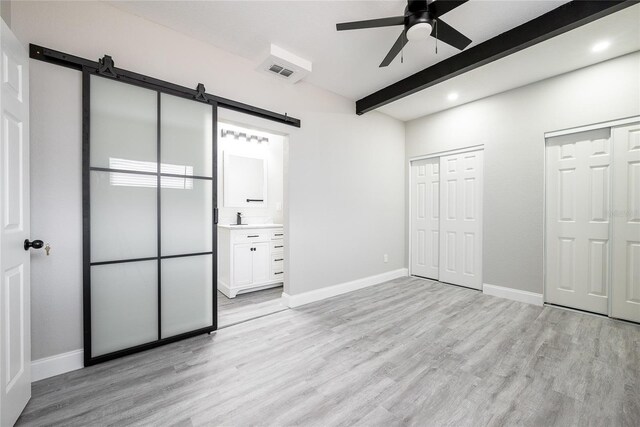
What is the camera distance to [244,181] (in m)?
4.37

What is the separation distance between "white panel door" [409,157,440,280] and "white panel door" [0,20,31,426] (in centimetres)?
471

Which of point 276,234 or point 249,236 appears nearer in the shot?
point 249,236

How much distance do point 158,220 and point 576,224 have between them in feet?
15.2

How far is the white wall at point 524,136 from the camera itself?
9.09ft

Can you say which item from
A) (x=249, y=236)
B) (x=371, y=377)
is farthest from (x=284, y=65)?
(x=371, y=377)

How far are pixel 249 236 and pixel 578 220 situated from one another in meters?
4.23

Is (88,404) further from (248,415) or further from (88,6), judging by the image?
(88,6)

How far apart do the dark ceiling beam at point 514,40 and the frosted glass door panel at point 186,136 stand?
95.9 inches

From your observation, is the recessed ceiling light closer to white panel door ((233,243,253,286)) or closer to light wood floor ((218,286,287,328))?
light wood floor ((218,286,287,328))

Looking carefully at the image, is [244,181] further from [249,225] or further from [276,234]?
[276,234]

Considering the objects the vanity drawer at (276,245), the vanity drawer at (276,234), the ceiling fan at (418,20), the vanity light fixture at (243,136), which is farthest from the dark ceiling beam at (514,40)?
the vanity drawer at (276,245)

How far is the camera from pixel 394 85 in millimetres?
3381

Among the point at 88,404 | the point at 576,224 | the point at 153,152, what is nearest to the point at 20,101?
the point at 153,152

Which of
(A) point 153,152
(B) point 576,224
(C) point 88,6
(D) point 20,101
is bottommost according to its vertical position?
(B) point 576,224
